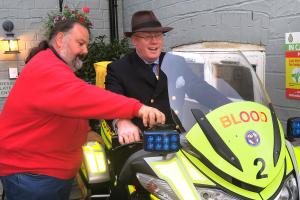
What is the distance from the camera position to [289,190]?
2.08 metres

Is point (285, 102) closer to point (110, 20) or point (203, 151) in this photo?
point (203, 151)

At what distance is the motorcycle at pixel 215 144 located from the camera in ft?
6.42

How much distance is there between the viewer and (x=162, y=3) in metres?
6.54

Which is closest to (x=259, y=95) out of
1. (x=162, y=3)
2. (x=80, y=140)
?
(x=80, y=140)

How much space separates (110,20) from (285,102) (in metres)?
4.47

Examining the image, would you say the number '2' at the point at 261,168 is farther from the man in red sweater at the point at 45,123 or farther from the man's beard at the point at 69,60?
the man's beard at the point at 69,60

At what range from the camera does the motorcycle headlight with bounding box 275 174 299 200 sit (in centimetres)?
203

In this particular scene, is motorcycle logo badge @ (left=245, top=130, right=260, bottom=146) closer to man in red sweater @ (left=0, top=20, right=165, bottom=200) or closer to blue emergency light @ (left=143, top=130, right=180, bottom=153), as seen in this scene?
blue emergency light @ (left=143, top=130, right=180, bottom=153)

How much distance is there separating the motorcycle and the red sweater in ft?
0.90

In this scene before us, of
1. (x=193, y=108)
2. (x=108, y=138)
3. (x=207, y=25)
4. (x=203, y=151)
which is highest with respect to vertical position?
(x=207, y=25)

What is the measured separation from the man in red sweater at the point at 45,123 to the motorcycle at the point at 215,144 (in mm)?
370

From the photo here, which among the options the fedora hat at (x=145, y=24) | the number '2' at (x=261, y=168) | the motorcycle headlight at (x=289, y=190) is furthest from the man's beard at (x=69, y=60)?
the motorcycle headlight at (x=289, y=190)

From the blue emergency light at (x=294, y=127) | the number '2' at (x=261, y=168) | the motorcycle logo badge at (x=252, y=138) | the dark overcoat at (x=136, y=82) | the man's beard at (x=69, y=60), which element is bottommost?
the number '2' at (x=261, y=168)

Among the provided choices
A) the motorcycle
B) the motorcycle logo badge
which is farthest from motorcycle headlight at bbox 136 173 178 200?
the motorcycle logo badge
